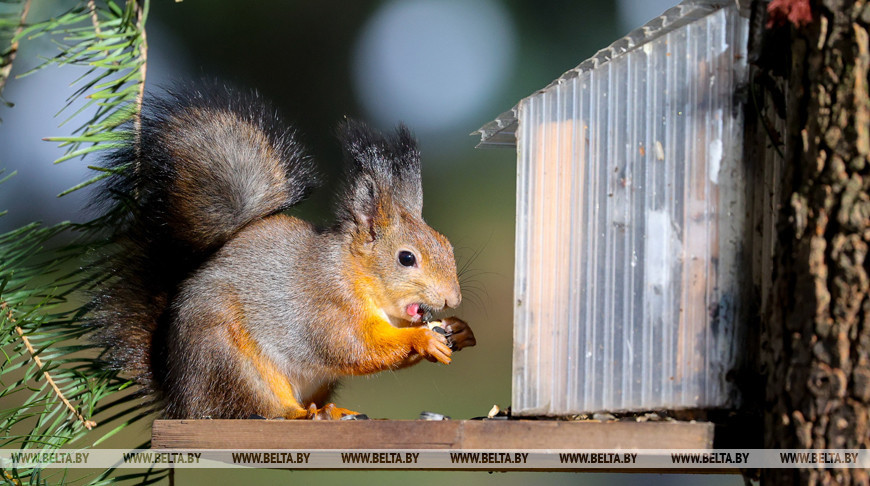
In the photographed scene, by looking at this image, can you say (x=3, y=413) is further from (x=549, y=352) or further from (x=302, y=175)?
(x=549, y=352)

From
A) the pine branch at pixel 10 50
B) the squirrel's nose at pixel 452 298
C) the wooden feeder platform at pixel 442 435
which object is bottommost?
the wooden feeder platform at pixel 442 435

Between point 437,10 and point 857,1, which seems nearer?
point 857,1

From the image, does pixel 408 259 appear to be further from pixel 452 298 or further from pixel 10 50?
pixel 10 50

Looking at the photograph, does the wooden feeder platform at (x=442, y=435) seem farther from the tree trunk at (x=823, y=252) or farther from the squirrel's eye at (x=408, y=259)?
the squirrel's eye at (x=408, y=259)

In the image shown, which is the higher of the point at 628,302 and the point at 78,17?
the point at 78,17

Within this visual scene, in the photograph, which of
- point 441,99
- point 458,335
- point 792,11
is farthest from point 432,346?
point 441,99

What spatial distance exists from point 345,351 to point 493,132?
1.85ft

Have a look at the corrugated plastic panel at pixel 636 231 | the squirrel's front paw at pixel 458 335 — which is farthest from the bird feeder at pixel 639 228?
the squirrel's front paw at pixel 458 335

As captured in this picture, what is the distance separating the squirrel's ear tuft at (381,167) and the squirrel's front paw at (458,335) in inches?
12.3

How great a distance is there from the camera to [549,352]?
123cm

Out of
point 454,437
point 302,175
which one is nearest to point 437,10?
point 302,175

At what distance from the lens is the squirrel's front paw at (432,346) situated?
60.1 inches

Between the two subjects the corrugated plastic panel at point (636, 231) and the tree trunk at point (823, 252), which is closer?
the tree trunk at point (823, 252)

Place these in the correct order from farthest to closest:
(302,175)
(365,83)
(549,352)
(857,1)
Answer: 1. (365,83)
2. (302,175)
3. (549,352)
4. (857,1)
